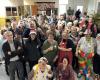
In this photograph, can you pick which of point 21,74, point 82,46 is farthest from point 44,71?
point 82,46

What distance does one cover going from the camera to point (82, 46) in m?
4.77

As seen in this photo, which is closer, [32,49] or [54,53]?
[32,49]

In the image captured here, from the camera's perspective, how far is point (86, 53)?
4770mm

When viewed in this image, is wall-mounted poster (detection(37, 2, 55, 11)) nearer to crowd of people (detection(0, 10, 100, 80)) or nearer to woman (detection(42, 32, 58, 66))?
crowd of people (detection(0, 10, 100, 80))

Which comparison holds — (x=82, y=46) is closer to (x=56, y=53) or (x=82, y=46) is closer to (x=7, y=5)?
(x=56, y=53)

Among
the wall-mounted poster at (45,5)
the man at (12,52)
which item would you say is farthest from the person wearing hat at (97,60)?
the wall-mounted poster at (45,5)

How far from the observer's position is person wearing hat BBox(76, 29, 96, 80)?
471cm

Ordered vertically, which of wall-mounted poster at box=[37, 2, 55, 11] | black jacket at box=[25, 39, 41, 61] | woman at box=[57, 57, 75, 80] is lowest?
woman at box=[57, 57, 75, 80]

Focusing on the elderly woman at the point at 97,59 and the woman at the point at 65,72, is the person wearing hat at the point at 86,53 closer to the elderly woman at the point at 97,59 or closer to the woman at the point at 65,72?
the elderly woman at the point at 97,59

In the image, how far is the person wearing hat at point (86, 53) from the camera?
4711 mm

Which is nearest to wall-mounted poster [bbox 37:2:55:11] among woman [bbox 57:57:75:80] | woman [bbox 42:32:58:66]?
woman [bbox 42:32:58:66]

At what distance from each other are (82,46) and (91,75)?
82cm

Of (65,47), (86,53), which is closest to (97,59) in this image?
(86,53)

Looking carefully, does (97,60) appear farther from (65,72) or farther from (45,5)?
(45,5)
